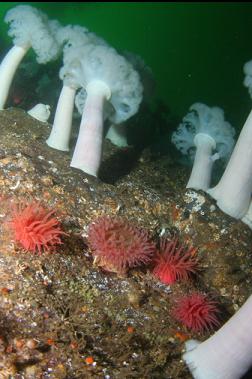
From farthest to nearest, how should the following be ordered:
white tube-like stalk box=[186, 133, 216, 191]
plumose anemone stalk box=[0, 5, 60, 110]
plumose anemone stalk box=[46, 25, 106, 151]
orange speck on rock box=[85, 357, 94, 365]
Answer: plumose anemone stalk box=[0, 5, 60, 110] < white tube-like stalk box=[186, 133, 216, 191] < plumose anemone stalk box=[46, 25, 106, 151] < orange speck on rock box=[85, 357, 94, 365]

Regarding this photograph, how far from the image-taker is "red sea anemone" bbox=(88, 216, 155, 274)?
3.95 metres

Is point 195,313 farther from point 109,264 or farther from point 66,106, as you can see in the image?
point 66,106

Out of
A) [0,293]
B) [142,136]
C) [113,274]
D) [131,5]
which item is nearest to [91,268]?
[113,274]

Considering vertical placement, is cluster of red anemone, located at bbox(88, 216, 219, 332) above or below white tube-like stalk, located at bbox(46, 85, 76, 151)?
below

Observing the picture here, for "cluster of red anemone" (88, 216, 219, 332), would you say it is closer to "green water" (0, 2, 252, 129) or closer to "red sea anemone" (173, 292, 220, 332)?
"red sea anemone" (173, 292, 220, 332)

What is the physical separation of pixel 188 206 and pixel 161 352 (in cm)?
233

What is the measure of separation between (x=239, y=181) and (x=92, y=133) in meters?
2.42

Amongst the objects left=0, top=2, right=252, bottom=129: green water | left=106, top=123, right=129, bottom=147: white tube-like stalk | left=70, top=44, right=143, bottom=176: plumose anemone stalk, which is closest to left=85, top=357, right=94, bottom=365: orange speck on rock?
left=70, top=44, right=143, bottom=176: plumose anemone stalk

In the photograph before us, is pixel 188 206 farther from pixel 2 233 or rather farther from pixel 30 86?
pixel 30 86

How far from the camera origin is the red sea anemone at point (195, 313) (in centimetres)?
396

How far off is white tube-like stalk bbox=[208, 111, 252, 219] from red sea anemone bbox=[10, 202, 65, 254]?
300 centimetres

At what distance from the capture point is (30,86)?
967 cm

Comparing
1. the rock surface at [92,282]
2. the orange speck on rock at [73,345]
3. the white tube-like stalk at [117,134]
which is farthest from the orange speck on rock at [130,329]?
the white tube-like stalk at [117,134]

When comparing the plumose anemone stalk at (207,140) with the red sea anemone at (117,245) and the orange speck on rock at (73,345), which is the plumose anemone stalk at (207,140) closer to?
the red sea anemone at (117,245)
